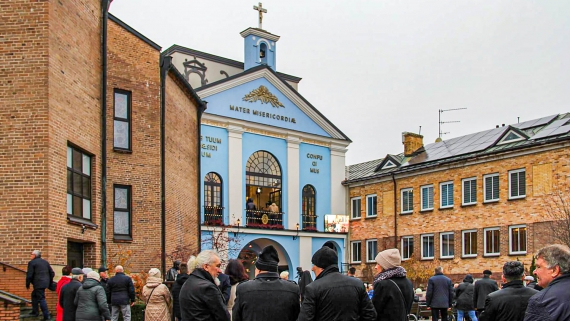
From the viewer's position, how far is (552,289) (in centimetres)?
537

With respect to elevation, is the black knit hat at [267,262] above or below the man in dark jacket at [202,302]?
above

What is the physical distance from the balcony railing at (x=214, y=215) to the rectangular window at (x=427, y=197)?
417 inches

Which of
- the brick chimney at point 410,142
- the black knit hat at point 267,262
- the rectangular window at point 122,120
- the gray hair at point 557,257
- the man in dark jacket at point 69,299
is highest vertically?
the brick chimney at point 410,142

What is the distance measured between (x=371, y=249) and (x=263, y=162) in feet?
26.2

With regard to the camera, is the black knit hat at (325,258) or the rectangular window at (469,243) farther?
the rectangular window at (469,243)

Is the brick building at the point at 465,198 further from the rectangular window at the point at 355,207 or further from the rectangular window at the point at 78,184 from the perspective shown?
the rectangular window at the point at 78,184

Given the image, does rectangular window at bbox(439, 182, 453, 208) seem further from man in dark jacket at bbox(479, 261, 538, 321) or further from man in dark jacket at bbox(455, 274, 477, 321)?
man in dark jacket at bbox(479, 261, 538, 321)

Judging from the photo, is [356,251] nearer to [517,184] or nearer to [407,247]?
[407,247]

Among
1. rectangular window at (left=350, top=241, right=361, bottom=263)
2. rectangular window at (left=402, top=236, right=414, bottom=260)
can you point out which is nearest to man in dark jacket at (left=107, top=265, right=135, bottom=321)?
rectangular window at (left=402, top=236, right=414, bottom=260)

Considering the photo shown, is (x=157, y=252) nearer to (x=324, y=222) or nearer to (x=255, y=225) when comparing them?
(x=255, y=225)

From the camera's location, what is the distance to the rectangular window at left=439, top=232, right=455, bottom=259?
36750 millimetres

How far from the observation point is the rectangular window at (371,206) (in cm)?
4219

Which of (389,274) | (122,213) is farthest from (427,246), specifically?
(389,274)

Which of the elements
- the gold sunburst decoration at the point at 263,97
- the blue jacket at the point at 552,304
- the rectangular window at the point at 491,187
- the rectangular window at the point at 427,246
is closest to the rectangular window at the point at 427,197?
the rectangular window at the point at 427,246
